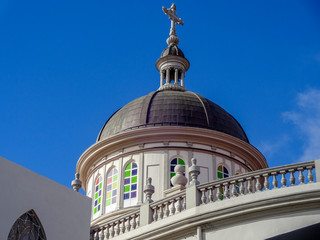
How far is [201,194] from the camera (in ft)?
59.2

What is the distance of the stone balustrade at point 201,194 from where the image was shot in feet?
55.0

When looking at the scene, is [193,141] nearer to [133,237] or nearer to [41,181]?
[133,237]

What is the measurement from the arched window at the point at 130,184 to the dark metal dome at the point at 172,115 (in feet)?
5.97

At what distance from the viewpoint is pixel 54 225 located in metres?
15.8

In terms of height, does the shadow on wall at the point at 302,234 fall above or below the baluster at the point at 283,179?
below

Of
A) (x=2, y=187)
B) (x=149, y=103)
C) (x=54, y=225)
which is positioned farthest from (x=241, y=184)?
(x=149, y=103)

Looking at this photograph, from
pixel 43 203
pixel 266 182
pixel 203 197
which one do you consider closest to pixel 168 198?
pixel 203 197

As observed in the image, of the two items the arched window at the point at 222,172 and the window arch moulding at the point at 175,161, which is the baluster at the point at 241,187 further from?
the arched window at the point at 222,172

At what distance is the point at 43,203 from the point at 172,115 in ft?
46.1

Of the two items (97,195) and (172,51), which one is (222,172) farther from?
(172,51)

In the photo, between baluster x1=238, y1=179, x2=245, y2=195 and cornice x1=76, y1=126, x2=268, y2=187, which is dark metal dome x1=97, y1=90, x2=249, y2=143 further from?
baluster x1=238, y1=179, x2=245, y2=195

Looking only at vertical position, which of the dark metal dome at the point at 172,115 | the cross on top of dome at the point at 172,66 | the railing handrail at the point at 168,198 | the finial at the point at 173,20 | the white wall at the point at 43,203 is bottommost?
the white wall at the point at 43,203

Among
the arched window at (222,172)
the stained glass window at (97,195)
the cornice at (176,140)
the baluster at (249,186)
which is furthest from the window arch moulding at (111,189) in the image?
the baluster at (249,186)

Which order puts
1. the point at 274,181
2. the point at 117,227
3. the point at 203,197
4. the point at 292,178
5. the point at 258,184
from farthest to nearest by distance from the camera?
the point at 117,227, the point at 203,197, the point at 258,184, the point at 274,181, the point at 292,178
